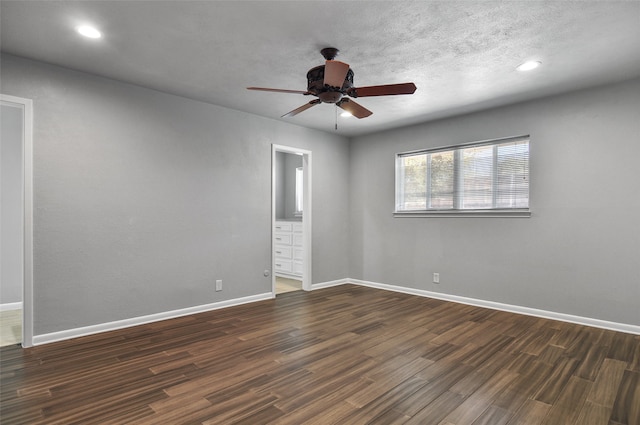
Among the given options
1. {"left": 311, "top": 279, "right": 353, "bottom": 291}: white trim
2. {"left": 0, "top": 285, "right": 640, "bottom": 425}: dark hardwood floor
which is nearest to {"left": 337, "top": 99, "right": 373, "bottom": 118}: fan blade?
{"left": 0, "top": 285, "right": 640, "bottom": 425}: dark hardwood floor

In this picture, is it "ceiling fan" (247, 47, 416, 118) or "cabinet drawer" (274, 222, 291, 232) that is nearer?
"ceiling fan" (247, 47, 416, 118)

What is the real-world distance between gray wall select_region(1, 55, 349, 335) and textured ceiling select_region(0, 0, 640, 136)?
0.30 meters

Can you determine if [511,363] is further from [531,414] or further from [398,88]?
[398,88]

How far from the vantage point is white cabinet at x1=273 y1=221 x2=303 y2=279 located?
622 cm

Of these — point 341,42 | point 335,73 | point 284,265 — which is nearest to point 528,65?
point 341,42

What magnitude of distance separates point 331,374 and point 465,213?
314 cm

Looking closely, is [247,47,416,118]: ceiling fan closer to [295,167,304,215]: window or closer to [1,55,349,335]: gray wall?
[1,55,349,335]: gray wall

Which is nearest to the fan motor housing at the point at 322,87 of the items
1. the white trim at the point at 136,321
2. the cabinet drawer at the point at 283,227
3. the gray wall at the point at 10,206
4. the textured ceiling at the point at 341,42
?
the textured ceiling at the point at 341,42

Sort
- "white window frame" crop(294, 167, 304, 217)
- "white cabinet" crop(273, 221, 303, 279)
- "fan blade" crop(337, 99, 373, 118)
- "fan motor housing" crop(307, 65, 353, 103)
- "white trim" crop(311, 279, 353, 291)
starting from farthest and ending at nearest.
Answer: "white window frame" crop(294, 167, 304, 217)
"white cabinet" crop(273, 221, 303, 279)
"white trim" crop(311, 279, 353, 291)
"fan blade" crop(337, 99, 373, 118)
"fan motor housing" crop(307, 65, 353, 103)

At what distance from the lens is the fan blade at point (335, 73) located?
7.89 feet

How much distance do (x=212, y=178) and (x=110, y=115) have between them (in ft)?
4.16

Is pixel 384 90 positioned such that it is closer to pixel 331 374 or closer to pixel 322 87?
pixel 322 87

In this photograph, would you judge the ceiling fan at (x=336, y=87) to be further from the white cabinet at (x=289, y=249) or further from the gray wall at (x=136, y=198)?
the white cabinet at (x=289, y=249)

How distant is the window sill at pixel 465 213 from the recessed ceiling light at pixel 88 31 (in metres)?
4.33
